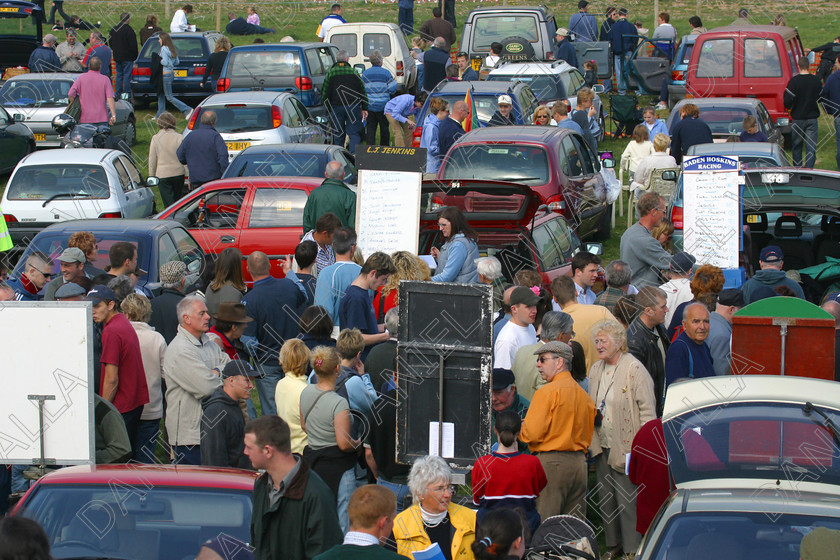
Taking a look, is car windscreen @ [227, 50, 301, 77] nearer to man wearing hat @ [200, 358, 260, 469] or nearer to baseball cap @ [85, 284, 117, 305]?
baseball cap @ [85, 284, 117, 305]

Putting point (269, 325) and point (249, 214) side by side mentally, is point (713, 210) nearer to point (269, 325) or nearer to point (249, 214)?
point (269, 325)

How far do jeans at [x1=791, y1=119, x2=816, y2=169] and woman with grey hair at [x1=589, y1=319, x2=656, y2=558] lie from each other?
12720mm

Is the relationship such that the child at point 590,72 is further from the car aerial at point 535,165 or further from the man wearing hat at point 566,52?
the car aerial at point 535,165

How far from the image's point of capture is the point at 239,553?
578 centimetres

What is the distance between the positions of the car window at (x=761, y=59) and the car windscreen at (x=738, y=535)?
54.0 feet

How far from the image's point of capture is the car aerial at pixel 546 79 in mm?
21578

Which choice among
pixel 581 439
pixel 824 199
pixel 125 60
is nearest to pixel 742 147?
pixel 824 199

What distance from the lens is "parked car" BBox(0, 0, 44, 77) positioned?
25828 mm

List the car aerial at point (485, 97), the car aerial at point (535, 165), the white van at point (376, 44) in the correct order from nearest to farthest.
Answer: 1. the car aerial at point (535, 165)
2. the car aerial at point (485, 97)
3. the white van at point (376, 44)

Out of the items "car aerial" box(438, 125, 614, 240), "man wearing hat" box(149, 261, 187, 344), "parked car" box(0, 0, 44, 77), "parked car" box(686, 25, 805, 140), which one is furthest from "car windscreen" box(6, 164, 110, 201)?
"parked car" box(0, 0, 44, 77)

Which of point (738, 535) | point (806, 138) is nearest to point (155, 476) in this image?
point (738, 535)

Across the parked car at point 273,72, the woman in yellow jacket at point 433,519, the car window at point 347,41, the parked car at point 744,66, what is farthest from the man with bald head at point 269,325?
the car window at point 347,41

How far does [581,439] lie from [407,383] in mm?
1320

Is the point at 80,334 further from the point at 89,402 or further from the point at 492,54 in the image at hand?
the point at 492,54
